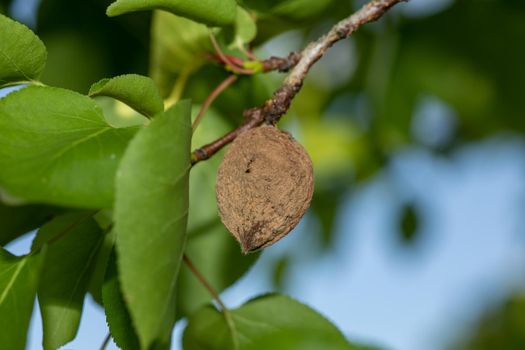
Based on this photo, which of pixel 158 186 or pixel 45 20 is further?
pixel 45 20

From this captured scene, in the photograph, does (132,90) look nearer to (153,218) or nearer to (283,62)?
(153,218)

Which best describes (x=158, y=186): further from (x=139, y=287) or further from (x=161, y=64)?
(x=161, y=64)

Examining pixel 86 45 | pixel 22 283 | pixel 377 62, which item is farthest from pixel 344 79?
pixel 22 283

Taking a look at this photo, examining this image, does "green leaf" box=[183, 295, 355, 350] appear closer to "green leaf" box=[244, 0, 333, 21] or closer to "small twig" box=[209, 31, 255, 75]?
"small twig" box=[209, 31, 255, 75]

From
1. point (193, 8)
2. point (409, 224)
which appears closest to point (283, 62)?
point (193, 8)

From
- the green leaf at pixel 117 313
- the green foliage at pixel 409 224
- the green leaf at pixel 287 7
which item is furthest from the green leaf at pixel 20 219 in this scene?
the green foliage at pixel 409 224

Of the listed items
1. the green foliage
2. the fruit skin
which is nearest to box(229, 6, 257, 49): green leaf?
the fruit skin

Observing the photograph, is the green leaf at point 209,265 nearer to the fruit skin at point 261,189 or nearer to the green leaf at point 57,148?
the fruit skin at point 261,189
